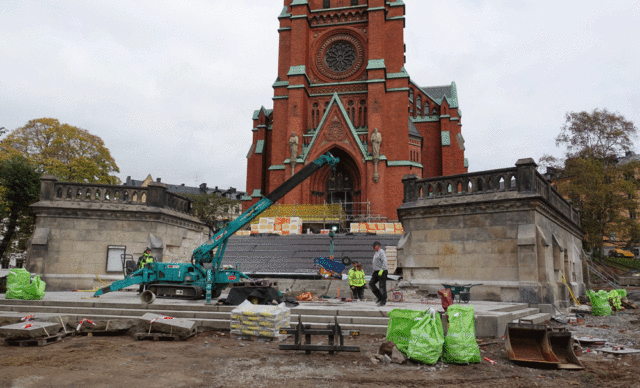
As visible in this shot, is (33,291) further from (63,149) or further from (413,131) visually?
(413,131)

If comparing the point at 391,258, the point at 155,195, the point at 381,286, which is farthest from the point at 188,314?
the point at 391,258

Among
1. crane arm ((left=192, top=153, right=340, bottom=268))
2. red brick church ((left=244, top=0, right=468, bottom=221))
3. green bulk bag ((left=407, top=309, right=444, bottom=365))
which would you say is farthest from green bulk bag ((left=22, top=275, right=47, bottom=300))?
red brick church ((left=244, top=0, right=468, bottom=221))

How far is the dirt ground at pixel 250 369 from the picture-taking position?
19.0 feet

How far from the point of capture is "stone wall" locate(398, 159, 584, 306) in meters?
12.5

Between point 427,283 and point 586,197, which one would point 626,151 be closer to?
point 586,197

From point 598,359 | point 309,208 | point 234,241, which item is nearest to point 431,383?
point 598,359

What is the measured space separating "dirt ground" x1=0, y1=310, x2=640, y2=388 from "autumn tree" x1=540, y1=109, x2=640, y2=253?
3418 centimetres

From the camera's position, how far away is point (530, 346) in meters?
7.40

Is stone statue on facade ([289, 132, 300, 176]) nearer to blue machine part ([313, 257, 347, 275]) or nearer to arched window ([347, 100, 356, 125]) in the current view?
arched window ([347, 100, 356, 125])

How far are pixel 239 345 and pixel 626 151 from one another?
45.5 meters

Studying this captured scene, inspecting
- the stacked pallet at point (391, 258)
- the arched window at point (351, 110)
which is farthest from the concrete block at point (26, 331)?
the arched window at point (351, 110)

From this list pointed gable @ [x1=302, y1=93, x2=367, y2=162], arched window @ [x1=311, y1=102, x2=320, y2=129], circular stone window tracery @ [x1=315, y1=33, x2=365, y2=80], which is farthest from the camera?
circular stone window tracery @ [x1=315, y1=33, x2=365, y2=80]

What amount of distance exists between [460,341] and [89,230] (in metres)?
13.9

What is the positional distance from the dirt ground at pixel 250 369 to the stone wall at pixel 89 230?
8.07 m
